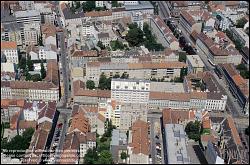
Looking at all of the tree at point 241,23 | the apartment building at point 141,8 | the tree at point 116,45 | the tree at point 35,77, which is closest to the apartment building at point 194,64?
the tree at point 116,45

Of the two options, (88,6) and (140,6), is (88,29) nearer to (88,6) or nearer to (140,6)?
(88,6)

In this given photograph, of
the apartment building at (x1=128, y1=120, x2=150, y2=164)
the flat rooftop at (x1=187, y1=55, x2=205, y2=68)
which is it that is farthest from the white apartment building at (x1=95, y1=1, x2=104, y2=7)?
the apartment building at (x1=128, y1=120, x2=150, y2=164)

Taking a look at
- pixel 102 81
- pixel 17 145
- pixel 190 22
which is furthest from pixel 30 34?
pixel 190 22

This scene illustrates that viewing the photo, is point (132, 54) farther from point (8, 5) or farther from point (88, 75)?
point (8, 5)

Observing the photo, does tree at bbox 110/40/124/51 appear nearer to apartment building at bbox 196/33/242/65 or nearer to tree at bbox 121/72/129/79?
tree at bbox 121/72/129/79

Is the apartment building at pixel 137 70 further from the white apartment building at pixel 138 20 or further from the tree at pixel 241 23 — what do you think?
the tree at pixel 241 23

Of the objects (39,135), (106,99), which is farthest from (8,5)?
(39,135)
